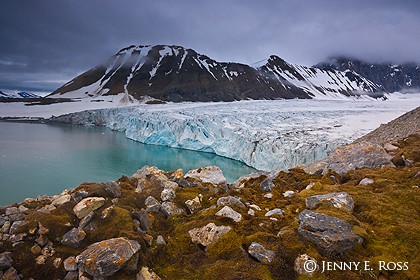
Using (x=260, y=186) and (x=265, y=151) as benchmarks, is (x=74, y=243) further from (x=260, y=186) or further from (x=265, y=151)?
(x=265, y=151)

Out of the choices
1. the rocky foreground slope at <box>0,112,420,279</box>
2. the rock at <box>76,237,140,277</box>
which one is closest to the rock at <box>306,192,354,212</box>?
the rocky foreground slope at <box>0,112,420,279</box>

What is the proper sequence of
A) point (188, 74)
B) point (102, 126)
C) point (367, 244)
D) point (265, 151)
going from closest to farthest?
point (367, 244)
point (265, 151)
point (102, 126)
point (188, 74)

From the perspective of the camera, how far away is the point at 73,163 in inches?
845

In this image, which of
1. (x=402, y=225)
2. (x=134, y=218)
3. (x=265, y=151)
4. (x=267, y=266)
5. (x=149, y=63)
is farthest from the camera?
(x=149, y=63)

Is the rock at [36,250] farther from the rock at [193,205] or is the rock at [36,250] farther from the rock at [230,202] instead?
the rock at [230,202]

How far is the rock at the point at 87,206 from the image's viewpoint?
4446mm

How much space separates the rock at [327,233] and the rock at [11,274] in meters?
3.77

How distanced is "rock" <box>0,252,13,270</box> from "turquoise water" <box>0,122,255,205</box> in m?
12.3

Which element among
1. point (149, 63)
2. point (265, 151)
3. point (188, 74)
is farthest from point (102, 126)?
point (149, 63)

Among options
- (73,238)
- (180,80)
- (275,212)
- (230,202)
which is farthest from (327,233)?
(180,80)

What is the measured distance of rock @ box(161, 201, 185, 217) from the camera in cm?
492

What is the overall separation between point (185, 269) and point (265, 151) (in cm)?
1861

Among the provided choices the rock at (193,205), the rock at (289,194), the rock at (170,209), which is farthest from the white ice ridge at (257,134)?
the rock at (170,209)

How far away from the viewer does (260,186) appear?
6.91m
